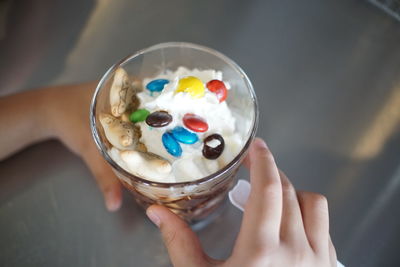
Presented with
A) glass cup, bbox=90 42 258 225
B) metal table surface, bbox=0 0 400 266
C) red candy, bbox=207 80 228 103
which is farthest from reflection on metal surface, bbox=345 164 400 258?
red candy, bbox=207 80 228 103

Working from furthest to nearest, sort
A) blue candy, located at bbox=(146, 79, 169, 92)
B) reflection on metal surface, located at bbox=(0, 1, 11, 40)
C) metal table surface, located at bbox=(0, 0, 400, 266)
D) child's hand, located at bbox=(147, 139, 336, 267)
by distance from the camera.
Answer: reflection on metal surface, located at bbox=(0, 1, 11, 40) < metal table surface, located at bbox=(0, 0, 400, 266) < blue candy, located at bbox=(146, 79, 169, 92) < child's hand, located at bbox=(147, 139, 336, 267)

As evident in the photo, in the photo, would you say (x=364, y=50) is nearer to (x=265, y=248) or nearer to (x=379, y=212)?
(x=379, y=212)

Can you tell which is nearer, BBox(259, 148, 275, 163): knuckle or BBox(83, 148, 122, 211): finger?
BBox(259, 148, 275, 163): knuckle

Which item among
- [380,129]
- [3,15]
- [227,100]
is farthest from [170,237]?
[3,15]

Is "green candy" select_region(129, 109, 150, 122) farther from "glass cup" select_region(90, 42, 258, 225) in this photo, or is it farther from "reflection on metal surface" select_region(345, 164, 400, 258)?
"reflection on metal surface" select_region(345, 164, 400, 258)

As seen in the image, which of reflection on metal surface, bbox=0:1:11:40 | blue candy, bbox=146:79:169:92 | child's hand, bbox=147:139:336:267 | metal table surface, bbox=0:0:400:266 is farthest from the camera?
reflection on metal surface, bbox=0:1:11:40

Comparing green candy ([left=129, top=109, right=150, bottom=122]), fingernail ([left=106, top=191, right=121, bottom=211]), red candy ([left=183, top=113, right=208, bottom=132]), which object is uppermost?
red candy ([left=183, top=113, right=208, bottom=132])

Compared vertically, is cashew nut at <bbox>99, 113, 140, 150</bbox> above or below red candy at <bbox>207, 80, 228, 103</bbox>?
below
